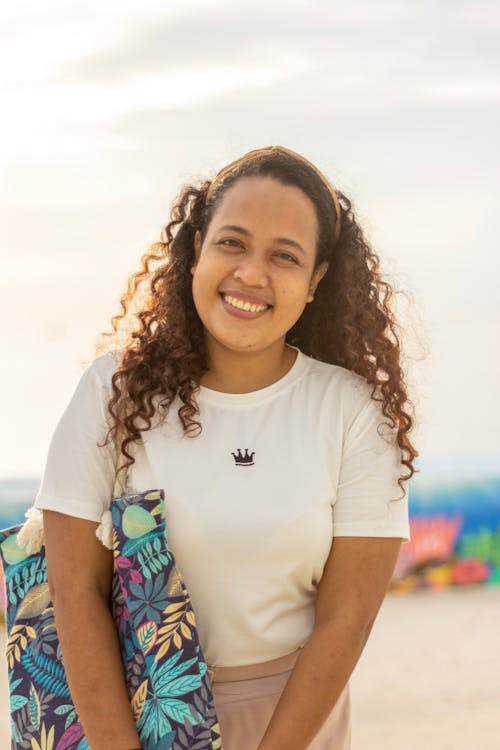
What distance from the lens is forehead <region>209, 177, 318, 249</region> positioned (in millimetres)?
2227

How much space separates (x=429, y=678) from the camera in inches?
206

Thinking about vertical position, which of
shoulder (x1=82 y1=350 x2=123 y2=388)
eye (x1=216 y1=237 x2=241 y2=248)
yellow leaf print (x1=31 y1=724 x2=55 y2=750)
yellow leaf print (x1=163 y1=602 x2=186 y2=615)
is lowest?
yellow leaf print (x1=31 y1=724 x2=55 y2=750)

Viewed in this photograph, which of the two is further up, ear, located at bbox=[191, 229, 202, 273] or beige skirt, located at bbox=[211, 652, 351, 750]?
ear, located at bbox=[191, 229, 202, 273]

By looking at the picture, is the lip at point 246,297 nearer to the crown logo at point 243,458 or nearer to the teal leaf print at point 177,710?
the crown logo at point 243,458

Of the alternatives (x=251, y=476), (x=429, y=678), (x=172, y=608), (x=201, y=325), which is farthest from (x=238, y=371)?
(x=429, y=678)

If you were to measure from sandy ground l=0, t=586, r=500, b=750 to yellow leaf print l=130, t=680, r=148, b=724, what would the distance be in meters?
2.58

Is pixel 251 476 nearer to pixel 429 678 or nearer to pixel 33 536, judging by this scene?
pixel 33 536

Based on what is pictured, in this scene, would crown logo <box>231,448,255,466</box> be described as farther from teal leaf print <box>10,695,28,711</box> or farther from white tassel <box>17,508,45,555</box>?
teal leaf print <box>10,695,28,711</box>

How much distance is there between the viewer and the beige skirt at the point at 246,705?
86.2 inches

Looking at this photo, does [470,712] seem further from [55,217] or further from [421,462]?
[55,217]

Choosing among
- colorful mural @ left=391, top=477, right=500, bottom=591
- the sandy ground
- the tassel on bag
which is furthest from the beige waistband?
colorful mural @ left=391, top=477, right=500, bottom=591

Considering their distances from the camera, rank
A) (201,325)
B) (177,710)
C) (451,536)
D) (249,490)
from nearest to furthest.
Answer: (177,710), (249,490), (201,325), (451,536)

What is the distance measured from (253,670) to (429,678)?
3.25m

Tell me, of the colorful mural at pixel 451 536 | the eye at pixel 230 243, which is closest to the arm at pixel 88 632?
the eye at pixel 230 243
